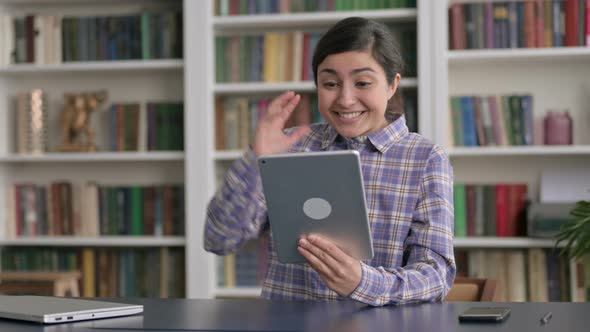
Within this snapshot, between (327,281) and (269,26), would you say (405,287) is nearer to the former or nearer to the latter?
(327,281)

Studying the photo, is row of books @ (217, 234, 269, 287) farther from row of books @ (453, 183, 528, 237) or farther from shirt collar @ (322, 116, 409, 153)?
shirt collar @ (322, 116, 409, 153)

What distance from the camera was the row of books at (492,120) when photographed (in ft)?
12.1

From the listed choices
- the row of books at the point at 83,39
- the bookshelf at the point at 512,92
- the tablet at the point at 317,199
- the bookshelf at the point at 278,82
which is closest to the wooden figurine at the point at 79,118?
the row of books at the point at 83,39

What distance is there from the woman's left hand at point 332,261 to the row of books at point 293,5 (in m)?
2.26

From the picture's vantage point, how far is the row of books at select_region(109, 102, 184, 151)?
396 centimetres

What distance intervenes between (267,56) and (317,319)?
2.43 metres

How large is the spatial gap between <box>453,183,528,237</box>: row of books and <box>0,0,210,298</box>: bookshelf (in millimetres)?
1124

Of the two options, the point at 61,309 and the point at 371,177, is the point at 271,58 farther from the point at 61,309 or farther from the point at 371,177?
the point at 61,309

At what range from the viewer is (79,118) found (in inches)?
158

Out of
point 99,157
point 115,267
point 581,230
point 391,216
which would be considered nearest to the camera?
point 391,216

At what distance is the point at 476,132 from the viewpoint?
371 cm

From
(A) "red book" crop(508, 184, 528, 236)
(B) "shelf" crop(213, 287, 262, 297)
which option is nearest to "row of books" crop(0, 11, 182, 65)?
(B) "shelf" crop(213, 287, 262, 297)

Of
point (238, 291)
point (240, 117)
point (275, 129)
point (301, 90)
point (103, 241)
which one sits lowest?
point (238, 291)

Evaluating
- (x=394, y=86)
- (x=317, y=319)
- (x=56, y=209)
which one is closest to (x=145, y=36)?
(x=56, y=209)
